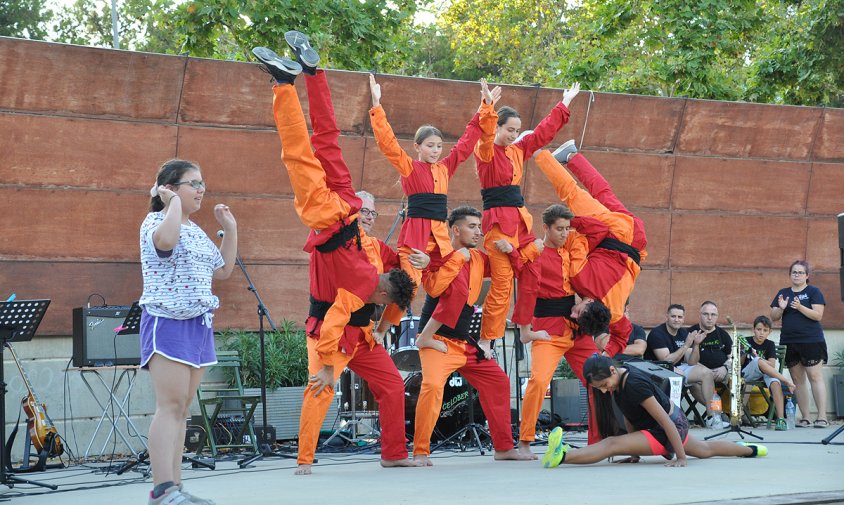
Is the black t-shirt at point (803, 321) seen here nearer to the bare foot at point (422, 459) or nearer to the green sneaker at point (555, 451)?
the green sneaker at point (555, 451)

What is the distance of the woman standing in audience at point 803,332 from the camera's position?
1168 cm

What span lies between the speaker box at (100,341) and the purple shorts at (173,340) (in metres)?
3.50

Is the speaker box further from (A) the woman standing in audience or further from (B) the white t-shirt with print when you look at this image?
(A) the woman standing in audience

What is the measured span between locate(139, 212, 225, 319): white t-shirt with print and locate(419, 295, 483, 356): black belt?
2699 millimetres

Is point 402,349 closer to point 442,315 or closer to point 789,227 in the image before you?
point 442,315

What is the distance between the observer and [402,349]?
867 centimetres

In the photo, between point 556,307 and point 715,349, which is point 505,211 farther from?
point 715,349

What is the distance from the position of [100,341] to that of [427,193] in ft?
9.47

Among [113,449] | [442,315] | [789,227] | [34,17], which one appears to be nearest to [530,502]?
[442,315]

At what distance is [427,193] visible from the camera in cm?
816

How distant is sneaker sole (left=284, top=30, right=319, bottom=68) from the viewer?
6512 mm

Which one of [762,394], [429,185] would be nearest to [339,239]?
[429,185]

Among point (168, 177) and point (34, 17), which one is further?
point (34, 17)

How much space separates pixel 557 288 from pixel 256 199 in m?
3.46
